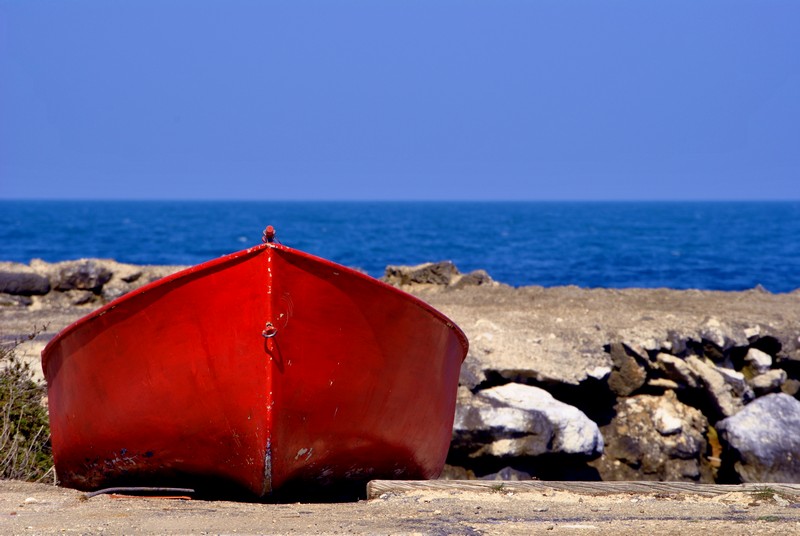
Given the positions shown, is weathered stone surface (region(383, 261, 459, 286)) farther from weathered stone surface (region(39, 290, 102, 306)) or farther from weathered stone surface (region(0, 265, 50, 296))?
weathered stone surface (region(0, 265, 50, 296))

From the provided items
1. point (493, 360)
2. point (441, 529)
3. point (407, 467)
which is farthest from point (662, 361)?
point (441, 529)

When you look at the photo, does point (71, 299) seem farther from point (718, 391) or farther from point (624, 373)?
point (718, 391)

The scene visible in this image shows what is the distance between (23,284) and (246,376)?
10.2 m

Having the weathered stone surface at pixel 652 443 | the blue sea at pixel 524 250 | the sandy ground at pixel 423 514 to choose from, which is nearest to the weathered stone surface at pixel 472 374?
the weathered stone surface at pixel 652 443

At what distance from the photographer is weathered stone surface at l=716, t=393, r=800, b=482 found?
8961mm

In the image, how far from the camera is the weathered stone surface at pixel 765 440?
353 inches

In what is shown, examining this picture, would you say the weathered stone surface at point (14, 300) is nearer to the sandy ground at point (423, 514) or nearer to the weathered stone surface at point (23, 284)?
the weathered stone surface at point (23, 284)

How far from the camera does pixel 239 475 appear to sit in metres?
5.27

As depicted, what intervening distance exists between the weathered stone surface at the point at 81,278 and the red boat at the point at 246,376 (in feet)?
29.0

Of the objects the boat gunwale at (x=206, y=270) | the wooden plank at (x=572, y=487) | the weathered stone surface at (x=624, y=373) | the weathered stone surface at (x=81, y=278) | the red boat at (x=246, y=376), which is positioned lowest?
the weathered stone surface at (x=624, y=373)

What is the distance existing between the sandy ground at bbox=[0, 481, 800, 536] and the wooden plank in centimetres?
4

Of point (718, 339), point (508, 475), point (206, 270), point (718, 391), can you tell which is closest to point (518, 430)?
point (508, 475)

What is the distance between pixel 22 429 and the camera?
6961 millimetres

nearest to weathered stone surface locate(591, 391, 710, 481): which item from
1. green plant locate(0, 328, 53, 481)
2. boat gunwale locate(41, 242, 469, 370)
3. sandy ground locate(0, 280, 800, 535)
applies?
sandy ground locate(0, 280, 800, 535)
